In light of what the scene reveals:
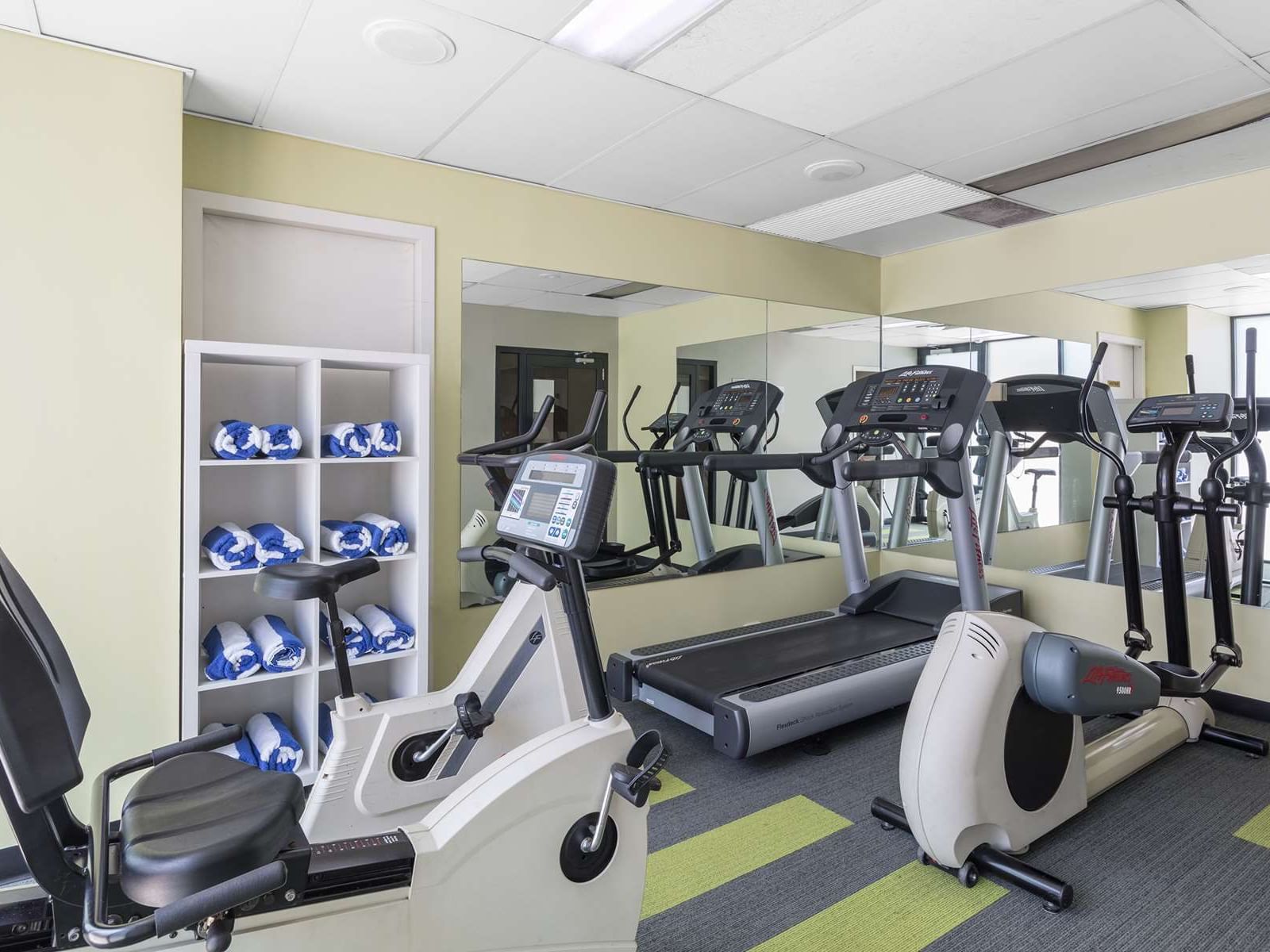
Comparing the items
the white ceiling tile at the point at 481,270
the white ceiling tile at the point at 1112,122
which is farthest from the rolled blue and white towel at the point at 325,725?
the white ceiling tile at the point at 1112,122

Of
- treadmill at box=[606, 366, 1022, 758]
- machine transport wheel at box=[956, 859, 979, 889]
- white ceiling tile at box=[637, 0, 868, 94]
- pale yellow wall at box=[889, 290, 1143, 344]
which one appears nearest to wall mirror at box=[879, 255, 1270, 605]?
pale yellow wall at box=[889, 290, 1143, 344]

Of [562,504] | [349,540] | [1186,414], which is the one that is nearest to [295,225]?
[349,540]

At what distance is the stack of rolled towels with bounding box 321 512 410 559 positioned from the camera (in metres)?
2.82

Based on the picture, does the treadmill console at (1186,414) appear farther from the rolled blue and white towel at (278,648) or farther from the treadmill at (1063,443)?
the rolled blue and white towel at (278,648)

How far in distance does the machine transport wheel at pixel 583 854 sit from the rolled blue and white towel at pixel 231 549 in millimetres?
1617

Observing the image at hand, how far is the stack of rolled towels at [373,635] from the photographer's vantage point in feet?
9.20

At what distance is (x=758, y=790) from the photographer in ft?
9.08

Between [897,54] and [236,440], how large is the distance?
2442 millimetres

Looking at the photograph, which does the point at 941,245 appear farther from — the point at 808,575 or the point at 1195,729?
the point at 1195,729

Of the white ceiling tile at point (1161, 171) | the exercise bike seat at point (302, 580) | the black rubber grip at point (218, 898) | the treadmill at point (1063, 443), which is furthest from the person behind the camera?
the treadmill at point (1063, 443)

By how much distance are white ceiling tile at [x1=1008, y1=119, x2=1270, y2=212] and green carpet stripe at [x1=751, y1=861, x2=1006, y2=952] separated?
114 inches

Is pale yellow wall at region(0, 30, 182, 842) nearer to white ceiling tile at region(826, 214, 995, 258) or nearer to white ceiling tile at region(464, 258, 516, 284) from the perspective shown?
white ceiling tile at region(464, 258, 516, 284)

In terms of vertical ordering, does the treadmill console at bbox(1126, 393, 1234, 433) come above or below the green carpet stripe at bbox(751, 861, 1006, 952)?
above

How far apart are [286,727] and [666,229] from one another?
9.45 ft
